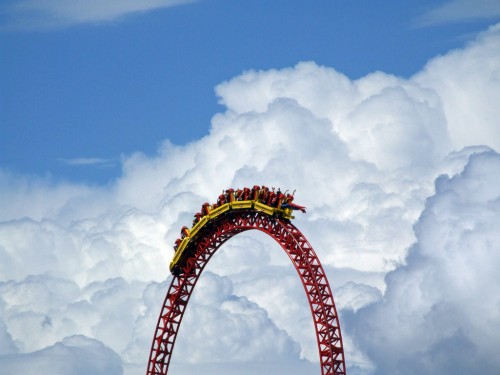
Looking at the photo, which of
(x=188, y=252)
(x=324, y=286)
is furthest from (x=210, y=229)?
(x=324, y=286)

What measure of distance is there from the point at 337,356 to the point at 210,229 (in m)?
21.2

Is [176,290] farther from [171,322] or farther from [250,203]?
[250,203]

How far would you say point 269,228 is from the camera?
17438 cm

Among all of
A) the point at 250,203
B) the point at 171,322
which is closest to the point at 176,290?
the point at 171,322

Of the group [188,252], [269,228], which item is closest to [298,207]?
[269,228]

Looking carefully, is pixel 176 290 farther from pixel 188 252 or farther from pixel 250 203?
pixel 250 203

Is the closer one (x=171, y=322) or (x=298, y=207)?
(x=298, y=207)

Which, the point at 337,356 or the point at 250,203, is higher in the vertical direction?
the point at 250,203

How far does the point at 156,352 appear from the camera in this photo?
193 m

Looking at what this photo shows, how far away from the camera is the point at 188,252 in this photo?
188 metres

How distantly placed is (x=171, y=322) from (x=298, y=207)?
25.8m

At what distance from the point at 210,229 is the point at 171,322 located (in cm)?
1297

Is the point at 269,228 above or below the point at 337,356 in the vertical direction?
above

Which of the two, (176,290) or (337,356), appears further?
(176,290)
